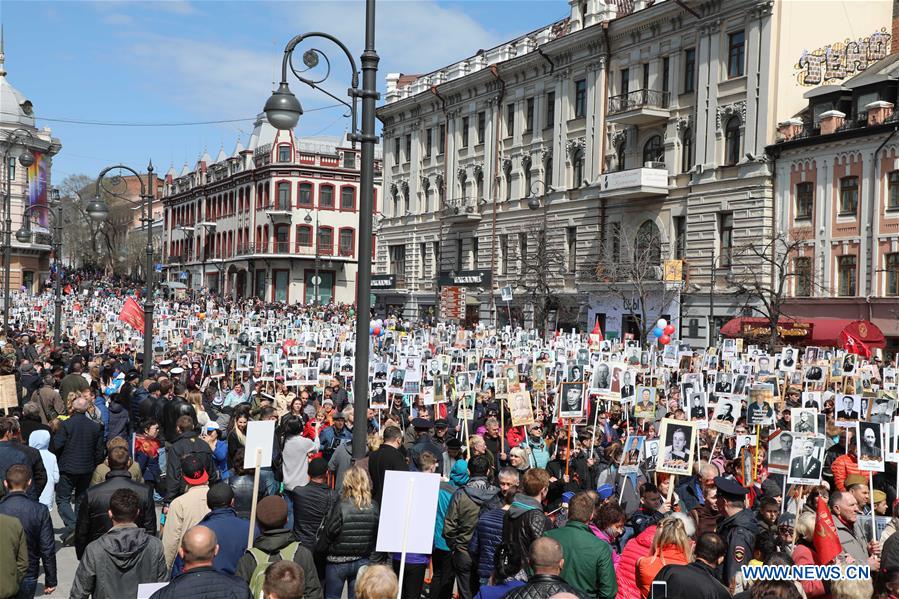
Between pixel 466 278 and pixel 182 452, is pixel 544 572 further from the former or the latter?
pixel 466 278

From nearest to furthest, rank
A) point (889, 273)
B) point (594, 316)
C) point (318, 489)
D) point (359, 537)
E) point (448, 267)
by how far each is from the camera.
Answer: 1. point (359, 537)
2. point (318, 489)
3. point (889, 273)
4. point (594, 316)
5. point (448, 267)

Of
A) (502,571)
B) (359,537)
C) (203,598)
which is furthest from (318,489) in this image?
(203,598)

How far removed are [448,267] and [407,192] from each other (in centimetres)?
797

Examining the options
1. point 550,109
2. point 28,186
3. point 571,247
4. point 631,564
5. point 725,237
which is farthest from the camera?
point 28,186

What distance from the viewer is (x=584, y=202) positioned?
4716 cm

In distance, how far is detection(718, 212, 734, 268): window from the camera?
39188 mm

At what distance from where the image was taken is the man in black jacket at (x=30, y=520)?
7.52 m

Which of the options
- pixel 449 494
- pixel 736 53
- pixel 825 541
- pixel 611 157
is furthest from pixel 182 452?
pixel 611 157

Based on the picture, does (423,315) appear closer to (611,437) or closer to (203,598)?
(611,437)

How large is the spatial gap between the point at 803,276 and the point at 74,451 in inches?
1204

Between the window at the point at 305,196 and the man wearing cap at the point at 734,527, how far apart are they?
246 ft

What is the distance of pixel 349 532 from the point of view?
7812mm

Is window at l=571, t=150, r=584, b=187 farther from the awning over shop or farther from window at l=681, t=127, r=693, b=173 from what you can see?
the awning over shop

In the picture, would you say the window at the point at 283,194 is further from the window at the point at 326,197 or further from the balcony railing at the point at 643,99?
the balcony railing at the point at 643,99
